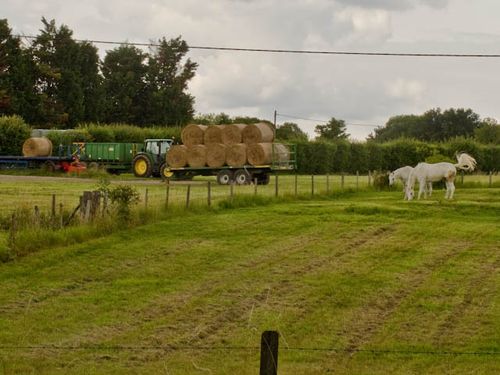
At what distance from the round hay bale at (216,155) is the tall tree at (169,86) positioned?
4220cm

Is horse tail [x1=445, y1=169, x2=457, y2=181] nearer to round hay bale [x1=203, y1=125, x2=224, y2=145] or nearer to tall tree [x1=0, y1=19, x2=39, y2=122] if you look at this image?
round hay bale [x1=203, y1=125, x2=224, y2=145]

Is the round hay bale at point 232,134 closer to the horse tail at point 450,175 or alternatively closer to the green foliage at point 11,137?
the horse tail at point 450,175

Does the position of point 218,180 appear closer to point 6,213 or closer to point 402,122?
point 6,213

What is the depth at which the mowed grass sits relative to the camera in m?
13.1

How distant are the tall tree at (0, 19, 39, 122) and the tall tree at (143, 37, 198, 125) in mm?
12899

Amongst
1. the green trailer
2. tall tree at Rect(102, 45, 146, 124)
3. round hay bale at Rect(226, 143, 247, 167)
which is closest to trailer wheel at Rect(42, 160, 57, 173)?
the green trailer

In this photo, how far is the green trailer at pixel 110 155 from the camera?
163ft

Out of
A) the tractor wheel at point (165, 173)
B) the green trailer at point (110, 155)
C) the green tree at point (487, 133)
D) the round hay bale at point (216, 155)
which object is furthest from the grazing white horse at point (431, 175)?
the green tree at point (487, 133)

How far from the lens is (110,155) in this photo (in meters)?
49.8

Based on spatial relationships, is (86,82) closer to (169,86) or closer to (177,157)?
(169,86)

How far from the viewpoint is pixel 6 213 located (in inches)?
941

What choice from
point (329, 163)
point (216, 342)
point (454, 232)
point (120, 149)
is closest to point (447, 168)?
point (454, 232)

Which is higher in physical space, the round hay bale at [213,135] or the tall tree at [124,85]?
the tall tree at [124,85]

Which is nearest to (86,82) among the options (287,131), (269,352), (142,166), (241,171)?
(287,131)
